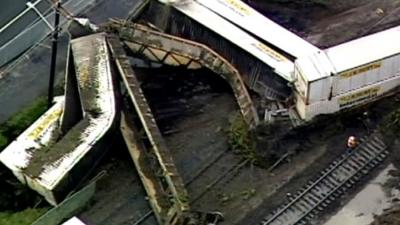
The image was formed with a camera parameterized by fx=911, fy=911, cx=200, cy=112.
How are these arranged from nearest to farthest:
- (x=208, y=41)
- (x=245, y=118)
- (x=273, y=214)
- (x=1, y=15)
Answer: (x=273, y=214) → (x=245, y=118) → (x=208, y=41) → (x=1, y=15)

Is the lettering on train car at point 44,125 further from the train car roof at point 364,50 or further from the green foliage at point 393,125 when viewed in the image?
the green foliage at point 393,125

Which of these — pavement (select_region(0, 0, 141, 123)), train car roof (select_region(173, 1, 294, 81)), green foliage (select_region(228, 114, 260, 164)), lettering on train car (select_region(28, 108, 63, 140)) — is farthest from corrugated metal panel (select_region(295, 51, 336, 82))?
pavement (select_region(0, 0, 141, 123))

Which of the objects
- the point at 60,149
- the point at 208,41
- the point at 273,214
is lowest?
the point at 273,214

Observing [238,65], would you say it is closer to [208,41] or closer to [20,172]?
[208,41]

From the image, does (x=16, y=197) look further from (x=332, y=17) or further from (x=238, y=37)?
(x=332, y=17)

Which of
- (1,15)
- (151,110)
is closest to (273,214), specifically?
(151,110)

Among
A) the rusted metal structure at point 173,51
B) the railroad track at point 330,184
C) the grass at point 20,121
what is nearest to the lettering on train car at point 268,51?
the rusted metal structure at point 173,51

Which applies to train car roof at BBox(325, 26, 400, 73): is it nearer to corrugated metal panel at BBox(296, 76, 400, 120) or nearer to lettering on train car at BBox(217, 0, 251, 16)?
corrugated metal panel at BBox(296, 76, 400, 120)
